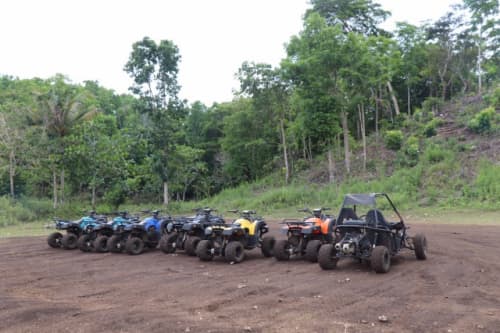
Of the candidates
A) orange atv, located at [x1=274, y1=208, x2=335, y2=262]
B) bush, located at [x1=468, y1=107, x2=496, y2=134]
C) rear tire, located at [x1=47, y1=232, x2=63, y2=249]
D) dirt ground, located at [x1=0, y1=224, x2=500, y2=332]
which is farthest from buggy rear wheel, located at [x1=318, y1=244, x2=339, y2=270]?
bush, located at [x1=468, y1=107, x2=496, y2=134]

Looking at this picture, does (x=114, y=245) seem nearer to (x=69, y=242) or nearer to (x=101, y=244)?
(x=101, y=244)

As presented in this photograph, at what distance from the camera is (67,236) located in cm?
1369

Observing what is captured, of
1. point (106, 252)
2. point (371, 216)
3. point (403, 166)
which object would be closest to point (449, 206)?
point (403, 166)

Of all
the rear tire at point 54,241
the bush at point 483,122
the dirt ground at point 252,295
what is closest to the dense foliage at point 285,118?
the bush at point 483,122

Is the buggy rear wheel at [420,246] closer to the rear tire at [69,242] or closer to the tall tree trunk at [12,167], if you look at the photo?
the rear tire at [69,242]

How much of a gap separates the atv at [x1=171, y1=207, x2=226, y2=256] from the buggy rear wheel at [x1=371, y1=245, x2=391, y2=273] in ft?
13.4

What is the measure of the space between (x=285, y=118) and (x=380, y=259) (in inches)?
1019

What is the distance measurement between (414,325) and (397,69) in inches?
1069

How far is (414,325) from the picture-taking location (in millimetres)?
5527

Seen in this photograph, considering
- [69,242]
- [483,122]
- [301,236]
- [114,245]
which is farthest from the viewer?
[483,122]

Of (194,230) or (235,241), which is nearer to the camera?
(235,241)

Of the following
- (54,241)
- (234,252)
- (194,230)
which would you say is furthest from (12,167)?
(234,252)

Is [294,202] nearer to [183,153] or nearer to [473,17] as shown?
[183,153]

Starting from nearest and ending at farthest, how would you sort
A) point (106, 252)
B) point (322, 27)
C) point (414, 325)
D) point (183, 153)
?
point (414, 325), point (106, 252), point (322, 27), point (183, 153)
